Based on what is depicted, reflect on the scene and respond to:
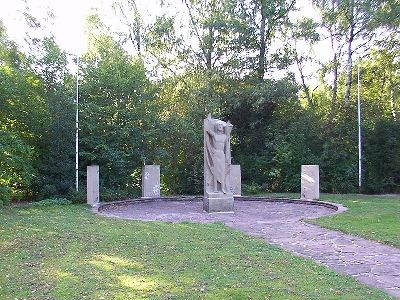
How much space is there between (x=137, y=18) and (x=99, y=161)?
11.8 m

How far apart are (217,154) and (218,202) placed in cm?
150

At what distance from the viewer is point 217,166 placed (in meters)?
13.9

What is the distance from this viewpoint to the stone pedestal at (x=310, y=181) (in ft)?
55.4

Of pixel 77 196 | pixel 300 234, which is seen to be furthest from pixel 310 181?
pixel 77 196

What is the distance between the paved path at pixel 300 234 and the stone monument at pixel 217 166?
1.61 feet

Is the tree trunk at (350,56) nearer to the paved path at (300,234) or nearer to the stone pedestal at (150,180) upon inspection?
the paved path at (300,234)

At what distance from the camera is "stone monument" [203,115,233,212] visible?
45.4ft

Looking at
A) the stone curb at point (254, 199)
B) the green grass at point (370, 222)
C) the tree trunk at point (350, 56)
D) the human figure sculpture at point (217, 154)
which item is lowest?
the stone curb at point (254, 199)

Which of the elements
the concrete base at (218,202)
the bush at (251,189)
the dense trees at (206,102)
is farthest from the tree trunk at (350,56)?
the concrete base at (218,202)

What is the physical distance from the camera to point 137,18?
27078 mm

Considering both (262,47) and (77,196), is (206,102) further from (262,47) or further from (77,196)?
(77,196)

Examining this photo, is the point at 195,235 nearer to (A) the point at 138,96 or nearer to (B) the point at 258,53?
(A) the point at 138,96

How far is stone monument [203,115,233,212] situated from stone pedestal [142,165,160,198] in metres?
4.88

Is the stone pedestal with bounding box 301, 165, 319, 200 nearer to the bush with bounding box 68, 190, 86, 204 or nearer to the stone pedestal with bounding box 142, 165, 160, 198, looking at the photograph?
the stone pedestal with bounding box 142, 165, 160, 198
